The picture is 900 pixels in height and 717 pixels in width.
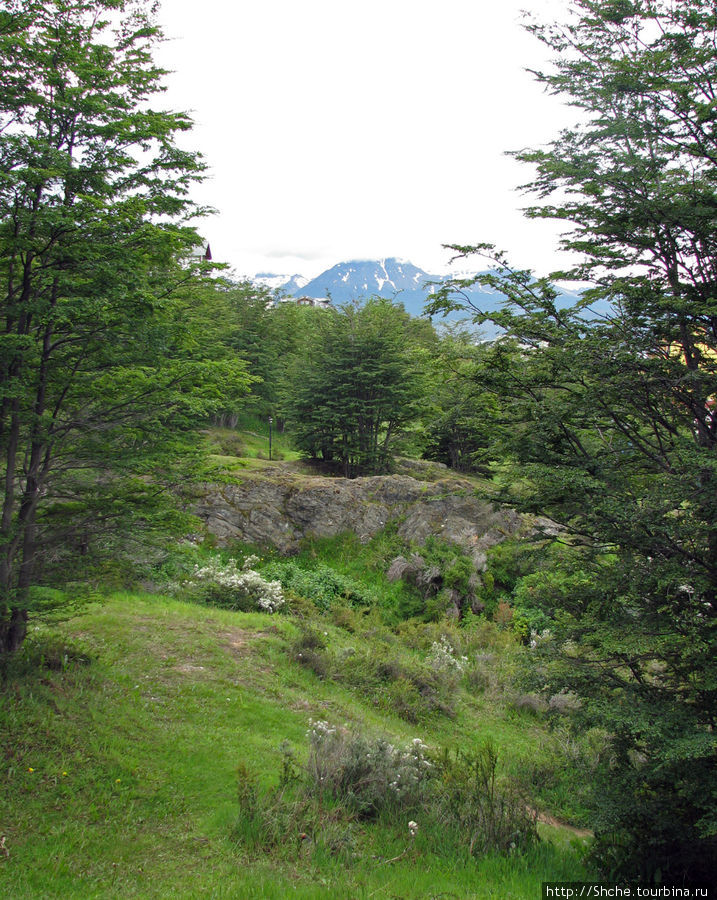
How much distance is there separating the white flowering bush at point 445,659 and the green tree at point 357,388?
7.89m

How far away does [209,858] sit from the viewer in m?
4.85

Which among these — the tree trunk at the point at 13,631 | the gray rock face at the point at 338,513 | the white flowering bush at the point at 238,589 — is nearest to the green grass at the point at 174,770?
the tree trunk at the point at 13,631

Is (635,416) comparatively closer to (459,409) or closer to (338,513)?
(459,409)

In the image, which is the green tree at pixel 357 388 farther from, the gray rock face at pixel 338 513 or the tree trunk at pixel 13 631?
the tree trunk at pixel 13 631

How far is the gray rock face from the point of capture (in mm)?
15578

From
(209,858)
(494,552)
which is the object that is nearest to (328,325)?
(494,552)

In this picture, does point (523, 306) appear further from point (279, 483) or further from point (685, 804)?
point (279, 483)

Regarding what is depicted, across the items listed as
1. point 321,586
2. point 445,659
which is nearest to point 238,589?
point 321,586

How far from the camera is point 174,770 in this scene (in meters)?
6.23

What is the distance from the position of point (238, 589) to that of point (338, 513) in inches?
167

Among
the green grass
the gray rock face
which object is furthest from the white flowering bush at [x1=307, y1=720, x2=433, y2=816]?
the gray rock face

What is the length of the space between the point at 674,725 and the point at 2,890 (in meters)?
5.41

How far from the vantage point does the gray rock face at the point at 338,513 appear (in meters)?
15.6

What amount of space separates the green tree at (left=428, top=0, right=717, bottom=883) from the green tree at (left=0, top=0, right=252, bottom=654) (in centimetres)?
379
